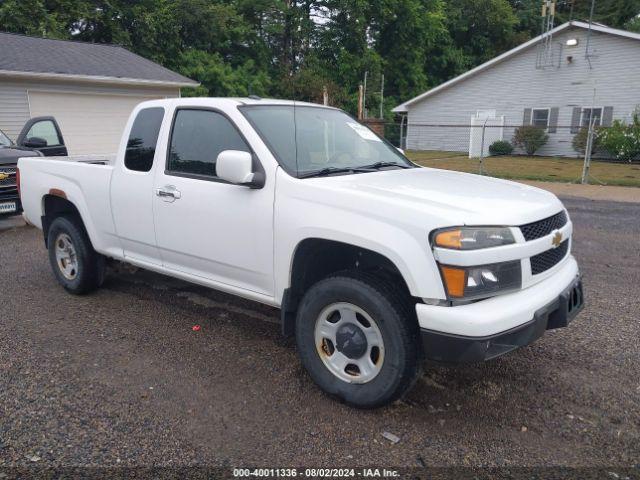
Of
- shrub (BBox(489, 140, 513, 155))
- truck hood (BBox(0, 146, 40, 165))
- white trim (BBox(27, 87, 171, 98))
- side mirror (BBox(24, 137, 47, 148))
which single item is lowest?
shrub (BBox(489, 140, 513, 155))

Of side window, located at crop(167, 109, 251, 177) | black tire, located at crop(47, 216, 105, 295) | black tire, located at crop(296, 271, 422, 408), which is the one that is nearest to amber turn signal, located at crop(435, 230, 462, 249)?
black tire, located at crop(296, 271, 422, 408)

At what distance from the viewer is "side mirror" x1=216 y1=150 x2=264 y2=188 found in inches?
136

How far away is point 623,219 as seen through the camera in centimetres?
977

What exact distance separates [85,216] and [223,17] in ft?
98.3

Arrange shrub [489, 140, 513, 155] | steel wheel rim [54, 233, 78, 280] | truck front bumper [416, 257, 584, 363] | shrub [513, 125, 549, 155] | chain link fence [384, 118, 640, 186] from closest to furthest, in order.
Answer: truck front bumper [416, 257, 584, 363]
steel wheel rim [54, 233, 78, 280]
chain link fence [384, 118, 640, 186]
shrub [513, 125, 549, 155]
shrub [489, 140, 513, 155]

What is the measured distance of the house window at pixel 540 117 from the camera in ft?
82.3

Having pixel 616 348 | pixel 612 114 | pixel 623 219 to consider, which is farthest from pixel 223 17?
pixel 616 348

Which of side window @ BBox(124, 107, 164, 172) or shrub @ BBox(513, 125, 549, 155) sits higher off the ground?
side window @ BBox(124, 107, 164, 172)

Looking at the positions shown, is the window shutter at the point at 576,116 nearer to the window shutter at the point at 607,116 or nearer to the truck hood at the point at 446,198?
the window shutter at the point at 607,116

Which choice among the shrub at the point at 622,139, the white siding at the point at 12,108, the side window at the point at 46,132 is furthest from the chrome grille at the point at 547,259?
the shrub at the point at 622,139

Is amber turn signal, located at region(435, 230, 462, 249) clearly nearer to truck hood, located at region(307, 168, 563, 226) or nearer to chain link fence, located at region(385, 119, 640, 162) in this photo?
truck hood, located at region(307, 168, 563, 226)

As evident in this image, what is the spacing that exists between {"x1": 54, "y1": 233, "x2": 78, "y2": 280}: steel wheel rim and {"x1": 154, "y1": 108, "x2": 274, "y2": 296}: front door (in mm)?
1569

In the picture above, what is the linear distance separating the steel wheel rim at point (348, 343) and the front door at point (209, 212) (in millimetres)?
510

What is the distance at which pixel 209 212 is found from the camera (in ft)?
12.7
